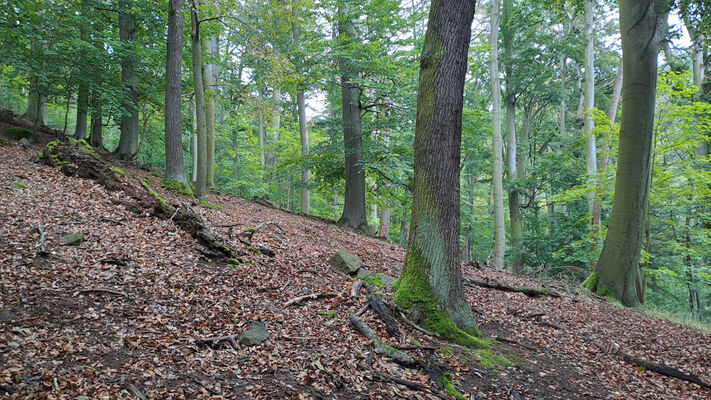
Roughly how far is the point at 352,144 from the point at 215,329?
8.44m

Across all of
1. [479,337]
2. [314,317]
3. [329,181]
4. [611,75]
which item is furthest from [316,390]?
[611,75]

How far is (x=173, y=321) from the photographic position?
3799mm

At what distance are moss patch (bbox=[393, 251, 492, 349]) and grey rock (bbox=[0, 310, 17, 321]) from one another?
409 cm

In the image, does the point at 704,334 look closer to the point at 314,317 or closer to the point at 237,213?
the point at 314,317

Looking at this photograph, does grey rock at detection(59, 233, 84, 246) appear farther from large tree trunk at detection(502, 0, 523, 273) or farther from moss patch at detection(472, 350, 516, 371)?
large tree trunk at detection(502, 0, 523, 273)

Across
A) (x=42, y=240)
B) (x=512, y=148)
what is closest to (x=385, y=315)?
(x=42, y=240)

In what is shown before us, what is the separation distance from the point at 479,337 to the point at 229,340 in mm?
3259

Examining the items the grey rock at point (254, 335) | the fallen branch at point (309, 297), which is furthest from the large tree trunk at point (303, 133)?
the grey rock at point (254, 335)

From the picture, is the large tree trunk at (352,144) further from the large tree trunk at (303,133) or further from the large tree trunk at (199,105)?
the large tree trunk at (199,105)

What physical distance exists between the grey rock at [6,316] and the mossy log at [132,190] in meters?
2.80

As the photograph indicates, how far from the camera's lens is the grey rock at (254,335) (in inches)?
144

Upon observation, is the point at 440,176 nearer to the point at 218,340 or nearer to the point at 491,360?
the point at 491,360

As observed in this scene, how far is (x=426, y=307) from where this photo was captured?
4.64 metres

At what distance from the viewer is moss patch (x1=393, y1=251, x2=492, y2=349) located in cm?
448
